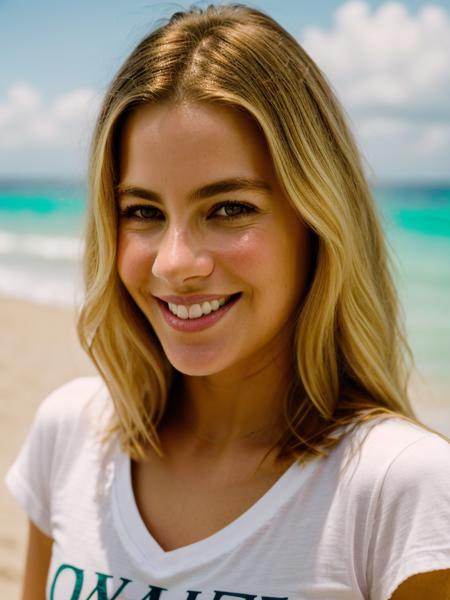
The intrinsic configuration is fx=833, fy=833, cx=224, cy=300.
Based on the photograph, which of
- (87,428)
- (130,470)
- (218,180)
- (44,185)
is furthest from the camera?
(44,185)

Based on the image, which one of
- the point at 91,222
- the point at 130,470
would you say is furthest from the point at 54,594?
the point at 91,222

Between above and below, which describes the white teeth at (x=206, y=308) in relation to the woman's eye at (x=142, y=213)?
below

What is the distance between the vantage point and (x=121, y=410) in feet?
7.45

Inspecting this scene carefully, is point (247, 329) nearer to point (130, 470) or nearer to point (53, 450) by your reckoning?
point (130, 470)

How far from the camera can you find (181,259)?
5.82 ft

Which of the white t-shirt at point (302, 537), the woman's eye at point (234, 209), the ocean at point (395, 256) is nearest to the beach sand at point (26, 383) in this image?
the ocean at point (395, 256)

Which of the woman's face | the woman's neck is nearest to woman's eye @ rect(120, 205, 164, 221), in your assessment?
the woman's face

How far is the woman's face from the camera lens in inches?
70.0

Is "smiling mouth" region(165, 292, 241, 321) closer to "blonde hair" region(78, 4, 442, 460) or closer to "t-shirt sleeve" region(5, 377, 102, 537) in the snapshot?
"blonde hair" region(78, 4, 442, 460)

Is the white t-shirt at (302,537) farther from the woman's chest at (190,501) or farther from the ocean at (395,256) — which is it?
the ocean at (395,256)

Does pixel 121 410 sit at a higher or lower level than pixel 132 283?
lower

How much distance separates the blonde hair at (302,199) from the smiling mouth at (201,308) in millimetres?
204

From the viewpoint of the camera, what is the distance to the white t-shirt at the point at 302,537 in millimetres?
1619

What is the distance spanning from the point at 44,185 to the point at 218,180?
56741 mm
